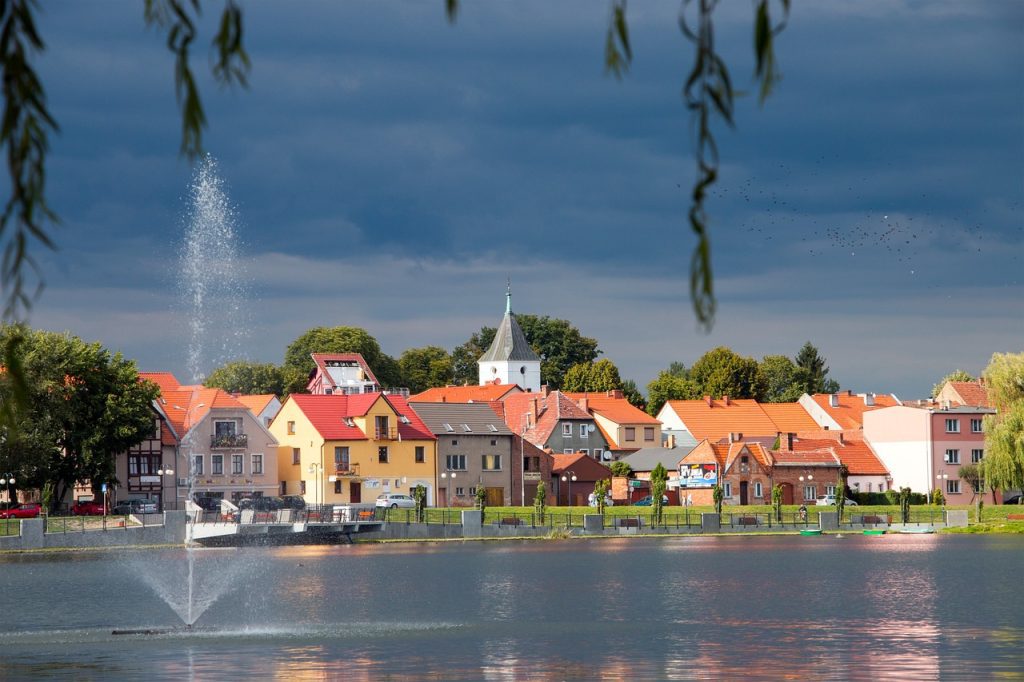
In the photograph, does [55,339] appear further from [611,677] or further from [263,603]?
[611,677]

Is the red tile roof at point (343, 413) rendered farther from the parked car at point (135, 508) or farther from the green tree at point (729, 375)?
the green tree at point (729, 375)

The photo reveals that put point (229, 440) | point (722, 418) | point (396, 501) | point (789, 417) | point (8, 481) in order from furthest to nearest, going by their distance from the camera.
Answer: point (789, 417) < point (722, 418) < point (396, 501) < point (229, 440) < point (8, 481)

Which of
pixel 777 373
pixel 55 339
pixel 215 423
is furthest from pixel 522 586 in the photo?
pixel 777 373

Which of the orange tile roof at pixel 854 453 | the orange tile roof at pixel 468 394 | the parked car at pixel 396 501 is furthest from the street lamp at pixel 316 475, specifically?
the orange tile roof at pixel 854 453

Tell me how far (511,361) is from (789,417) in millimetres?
40020

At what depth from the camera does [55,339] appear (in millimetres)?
94688

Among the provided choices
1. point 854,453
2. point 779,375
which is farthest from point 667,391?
point 854,453

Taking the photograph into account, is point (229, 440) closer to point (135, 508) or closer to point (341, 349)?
point (135, 508)

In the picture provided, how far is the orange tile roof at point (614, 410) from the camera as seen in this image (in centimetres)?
13375

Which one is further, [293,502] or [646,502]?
[646,502]

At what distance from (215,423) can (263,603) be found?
5286cm

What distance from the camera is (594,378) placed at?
176 metres

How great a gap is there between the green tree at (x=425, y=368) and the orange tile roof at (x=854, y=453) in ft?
223

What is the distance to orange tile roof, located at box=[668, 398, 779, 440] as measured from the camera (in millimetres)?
139125
